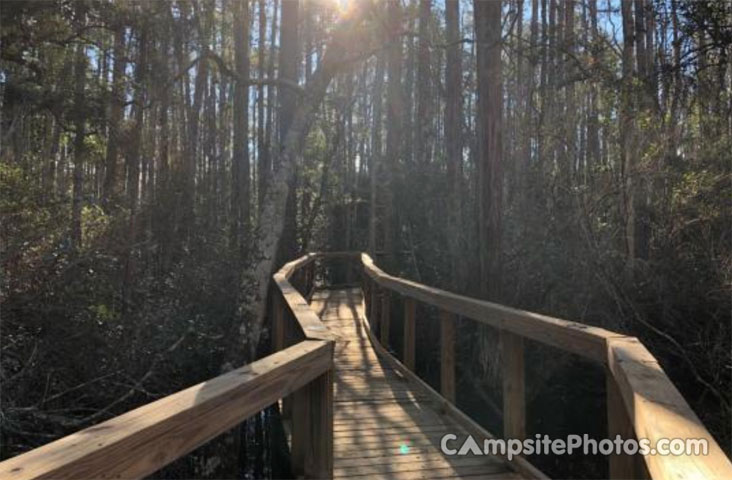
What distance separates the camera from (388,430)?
15.6 feet

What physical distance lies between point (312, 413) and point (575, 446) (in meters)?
3.94

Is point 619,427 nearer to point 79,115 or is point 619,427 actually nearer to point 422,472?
point 422,472

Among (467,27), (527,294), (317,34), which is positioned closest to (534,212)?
(527,294)

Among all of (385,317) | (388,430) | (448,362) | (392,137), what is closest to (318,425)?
(388,430)

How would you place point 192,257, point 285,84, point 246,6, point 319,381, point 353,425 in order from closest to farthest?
point 319,381, point 353,425, point 192,257, point 285,84, point 246,6

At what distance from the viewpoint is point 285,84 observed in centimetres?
987

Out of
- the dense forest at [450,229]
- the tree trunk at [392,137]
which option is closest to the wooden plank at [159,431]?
the dense forest at [450,229]

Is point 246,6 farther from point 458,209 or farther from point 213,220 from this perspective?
point 458,209

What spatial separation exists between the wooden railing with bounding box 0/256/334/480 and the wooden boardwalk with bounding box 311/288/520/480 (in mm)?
838

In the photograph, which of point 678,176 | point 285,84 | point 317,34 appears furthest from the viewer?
point 317,34

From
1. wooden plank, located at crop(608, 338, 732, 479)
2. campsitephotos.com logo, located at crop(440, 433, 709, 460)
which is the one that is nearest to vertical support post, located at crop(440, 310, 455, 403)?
campsitephotos.com logo, located at crop(440, 433, 709, 460)

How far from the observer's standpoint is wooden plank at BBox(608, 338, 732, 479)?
1.55 m

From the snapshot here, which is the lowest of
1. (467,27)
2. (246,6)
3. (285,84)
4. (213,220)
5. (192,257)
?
(192,257)

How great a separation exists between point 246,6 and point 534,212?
31.1 ft
